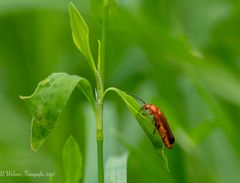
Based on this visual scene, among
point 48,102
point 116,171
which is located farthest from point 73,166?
point 48,102

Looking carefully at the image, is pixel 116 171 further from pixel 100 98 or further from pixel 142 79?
pixel 142 79

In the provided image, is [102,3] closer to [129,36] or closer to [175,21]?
[129,36]

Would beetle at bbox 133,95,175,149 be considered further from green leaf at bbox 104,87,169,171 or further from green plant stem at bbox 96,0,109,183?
green plant stem at bbox 96,0,109,183

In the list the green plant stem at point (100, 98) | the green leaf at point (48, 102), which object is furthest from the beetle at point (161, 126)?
the green leaf at point (48, 102)

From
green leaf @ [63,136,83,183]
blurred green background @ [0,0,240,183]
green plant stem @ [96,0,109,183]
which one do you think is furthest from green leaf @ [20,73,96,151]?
blurred green background @ [0,0,240,183]

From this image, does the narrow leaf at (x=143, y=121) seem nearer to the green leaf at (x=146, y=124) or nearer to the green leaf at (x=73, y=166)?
the green leaf at (x=146, y=124)

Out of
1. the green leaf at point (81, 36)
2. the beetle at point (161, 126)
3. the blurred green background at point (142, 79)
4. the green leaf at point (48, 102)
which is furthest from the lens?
the blurred green background at point (142, 79)

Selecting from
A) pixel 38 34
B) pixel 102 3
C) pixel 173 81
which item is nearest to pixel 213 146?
pixel 173 81
